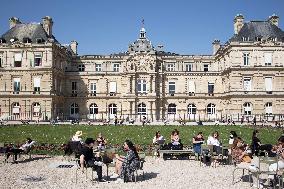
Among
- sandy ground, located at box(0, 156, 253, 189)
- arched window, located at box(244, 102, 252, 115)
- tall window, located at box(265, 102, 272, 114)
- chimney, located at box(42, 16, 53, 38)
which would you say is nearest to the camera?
sandy ground, located at box(0, 156, 253, 189)

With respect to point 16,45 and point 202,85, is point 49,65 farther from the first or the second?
point 202,85

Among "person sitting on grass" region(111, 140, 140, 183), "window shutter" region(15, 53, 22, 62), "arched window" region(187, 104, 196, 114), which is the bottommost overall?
"person sitting on grass" region(111, 140, 140, 183)

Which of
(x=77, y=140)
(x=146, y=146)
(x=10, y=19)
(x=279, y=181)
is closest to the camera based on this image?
(x=279, y=181)

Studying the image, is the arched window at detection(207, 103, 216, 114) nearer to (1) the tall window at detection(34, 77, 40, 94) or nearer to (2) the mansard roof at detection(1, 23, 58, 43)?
(1) the tall window at detection(34, 77, 40, 94)

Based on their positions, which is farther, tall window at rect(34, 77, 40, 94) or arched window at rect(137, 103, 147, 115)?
arched window at rect(137, 103, 147, 115)

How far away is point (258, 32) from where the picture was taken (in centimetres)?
5056

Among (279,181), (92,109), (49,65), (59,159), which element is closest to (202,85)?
(92,109)

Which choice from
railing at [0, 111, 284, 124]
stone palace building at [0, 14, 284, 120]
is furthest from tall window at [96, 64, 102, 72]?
railing at [0, 111, 284, 124]

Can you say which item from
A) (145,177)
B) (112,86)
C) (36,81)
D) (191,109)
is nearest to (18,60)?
(36,81)

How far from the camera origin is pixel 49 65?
49031mm

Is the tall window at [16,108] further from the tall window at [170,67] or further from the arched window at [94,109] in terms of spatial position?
the tall window at [170,67]

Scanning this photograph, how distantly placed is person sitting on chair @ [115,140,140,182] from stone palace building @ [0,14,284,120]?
1447 inches

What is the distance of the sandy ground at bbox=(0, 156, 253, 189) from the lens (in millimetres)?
11992

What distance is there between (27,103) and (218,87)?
27362 millimetres
